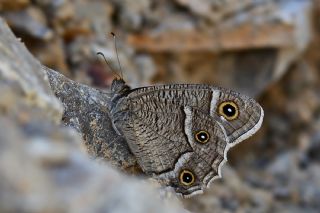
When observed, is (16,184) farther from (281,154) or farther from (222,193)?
(281,154)

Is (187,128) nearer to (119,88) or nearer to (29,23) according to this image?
(119,88)

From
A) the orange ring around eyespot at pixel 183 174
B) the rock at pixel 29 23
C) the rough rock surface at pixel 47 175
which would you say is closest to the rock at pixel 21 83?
the rough rock surface at pixel 47 175

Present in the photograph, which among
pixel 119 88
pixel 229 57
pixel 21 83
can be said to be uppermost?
pixel 229 57

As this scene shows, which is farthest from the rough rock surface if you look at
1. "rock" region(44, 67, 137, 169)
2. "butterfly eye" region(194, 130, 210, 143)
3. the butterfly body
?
"butterfly eye" region(194, 130, 210, 143)

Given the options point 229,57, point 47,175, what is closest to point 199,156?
point 47,175

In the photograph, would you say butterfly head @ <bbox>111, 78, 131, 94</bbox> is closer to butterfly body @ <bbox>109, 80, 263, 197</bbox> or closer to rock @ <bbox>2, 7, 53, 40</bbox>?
butterfly body @ <bbox>109, 80, 263, 197</bbox>

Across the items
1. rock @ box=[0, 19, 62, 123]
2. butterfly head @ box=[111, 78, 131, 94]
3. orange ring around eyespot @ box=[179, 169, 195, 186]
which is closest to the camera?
rock @ box=[0, 19, 62, 123]

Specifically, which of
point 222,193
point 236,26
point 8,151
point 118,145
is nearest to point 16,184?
point 8,151
